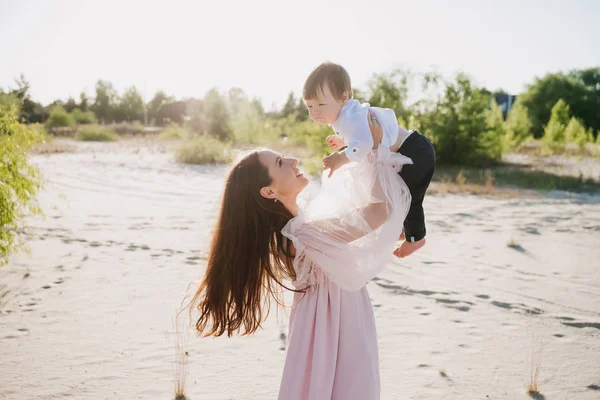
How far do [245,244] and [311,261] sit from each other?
0.29m

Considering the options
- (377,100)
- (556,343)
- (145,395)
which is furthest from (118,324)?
(377,100)

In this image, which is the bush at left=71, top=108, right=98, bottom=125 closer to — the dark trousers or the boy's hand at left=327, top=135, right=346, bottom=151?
the boy's hand at left=327, top=135, right=346, bottom=151

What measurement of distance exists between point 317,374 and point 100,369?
7.43 feet

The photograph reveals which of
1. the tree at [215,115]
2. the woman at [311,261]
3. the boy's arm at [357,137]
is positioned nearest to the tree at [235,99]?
the tree at [215,115]

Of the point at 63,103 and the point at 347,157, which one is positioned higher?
the point at 63,103

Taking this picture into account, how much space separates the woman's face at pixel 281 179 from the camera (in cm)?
201

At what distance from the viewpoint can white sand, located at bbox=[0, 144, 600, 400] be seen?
341cm

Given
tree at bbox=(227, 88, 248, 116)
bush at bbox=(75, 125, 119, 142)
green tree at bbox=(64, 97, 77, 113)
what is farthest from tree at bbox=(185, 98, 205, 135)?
green tree at bbox=(64, 97, 77, 113)

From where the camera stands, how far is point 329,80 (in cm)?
244

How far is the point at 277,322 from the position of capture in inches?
173

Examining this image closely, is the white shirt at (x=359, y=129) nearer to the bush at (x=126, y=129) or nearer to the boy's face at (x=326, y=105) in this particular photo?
the boy's face at (x=326, y=105)

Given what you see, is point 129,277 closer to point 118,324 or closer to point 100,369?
point 118,324

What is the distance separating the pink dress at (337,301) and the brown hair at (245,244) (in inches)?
4.2

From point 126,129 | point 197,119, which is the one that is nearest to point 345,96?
point 197,119
